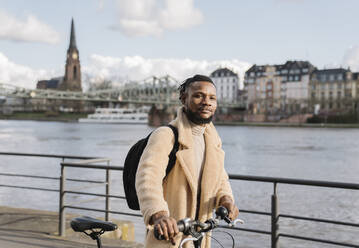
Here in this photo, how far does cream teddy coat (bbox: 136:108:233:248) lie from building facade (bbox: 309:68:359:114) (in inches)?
3401

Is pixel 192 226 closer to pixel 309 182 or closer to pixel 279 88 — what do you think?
pixel 309 182

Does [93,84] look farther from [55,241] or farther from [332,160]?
[55,241]

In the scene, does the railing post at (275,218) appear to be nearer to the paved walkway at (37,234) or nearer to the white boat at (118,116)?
the paved walkway at (37,234)

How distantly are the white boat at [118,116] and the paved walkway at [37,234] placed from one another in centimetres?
9326

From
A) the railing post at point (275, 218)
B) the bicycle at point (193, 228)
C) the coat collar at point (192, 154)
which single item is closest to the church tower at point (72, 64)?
the railing post at point (275, 218)

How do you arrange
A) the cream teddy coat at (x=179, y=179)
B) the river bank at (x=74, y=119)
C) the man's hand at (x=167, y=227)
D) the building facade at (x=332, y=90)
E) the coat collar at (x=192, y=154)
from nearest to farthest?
the man's hand at (x=167, y=227) < the cream teddy coat at (x=179, y=179) < the coat collar at (x=192, y=154) < the river bank at (x=74, y=119) < the building facade at (x=332, y=90)

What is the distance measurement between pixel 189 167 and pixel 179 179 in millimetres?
66

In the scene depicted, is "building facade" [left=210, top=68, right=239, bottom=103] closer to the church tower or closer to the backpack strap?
the church tower

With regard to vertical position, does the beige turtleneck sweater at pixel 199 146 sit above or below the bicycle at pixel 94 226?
above

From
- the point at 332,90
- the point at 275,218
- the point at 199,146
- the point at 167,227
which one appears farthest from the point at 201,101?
the point at 332,90

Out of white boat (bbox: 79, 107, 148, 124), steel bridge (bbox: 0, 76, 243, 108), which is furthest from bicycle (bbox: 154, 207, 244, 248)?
white boat (bbox: 79, 107, 148, 124)

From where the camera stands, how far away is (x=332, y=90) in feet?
303

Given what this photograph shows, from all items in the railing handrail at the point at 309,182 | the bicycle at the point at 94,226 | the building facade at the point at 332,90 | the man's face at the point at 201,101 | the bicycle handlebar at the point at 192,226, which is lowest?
the bicycle at the point at 94,226

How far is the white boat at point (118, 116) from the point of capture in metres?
103
